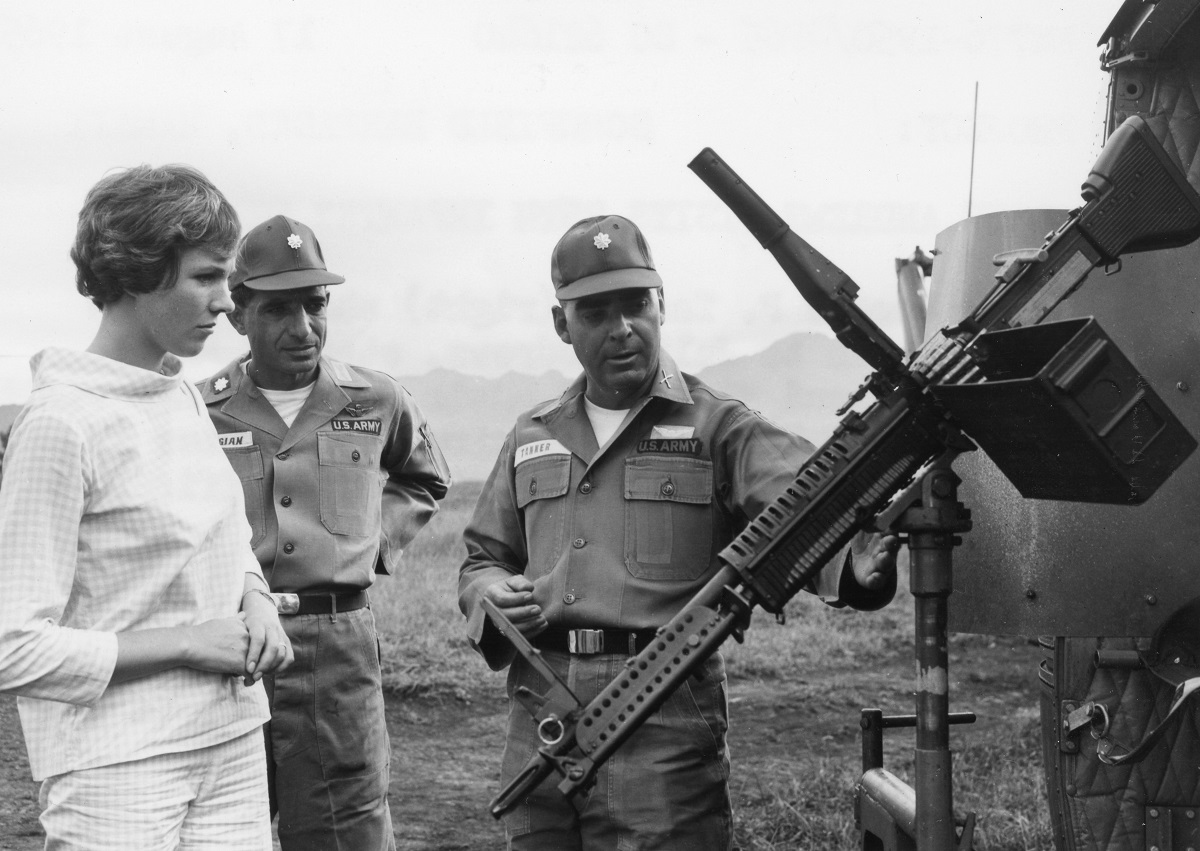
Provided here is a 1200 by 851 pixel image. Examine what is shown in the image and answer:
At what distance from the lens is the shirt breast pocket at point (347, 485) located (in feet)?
11.7

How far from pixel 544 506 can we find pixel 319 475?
2.68 ft

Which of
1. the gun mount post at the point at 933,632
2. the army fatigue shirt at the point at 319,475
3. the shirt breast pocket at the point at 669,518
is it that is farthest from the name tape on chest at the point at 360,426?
the gun mount post at the point at 933,632

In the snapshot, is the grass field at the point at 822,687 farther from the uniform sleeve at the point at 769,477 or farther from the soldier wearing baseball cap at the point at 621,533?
the uniform sleeve at the point at 769,477

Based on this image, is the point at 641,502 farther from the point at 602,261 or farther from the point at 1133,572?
the point at 1133,572

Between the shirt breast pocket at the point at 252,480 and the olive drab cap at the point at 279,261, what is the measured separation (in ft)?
1.44

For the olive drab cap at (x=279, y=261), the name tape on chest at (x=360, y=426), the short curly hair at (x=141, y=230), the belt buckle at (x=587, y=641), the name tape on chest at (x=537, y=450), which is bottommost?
the belt buckle at (x=587, y=641)

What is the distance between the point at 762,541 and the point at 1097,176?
830 millimetres

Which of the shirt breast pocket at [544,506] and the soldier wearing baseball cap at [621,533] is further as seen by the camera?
the shirt breast pocket at [544,506]

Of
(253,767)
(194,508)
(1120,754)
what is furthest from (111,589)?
(1120,754)

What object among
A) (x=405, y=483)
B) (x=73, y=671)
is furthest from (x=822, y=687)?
(x=73, y=671)

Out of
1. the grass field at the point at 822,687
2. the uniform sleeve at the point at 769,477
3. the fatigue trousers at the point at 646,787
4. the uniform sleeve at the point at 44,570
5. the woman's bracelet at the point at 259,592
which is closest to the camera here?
the uniform sleeve at the point at 44,570

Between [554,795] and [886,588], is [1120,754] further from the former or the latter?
[554,795]

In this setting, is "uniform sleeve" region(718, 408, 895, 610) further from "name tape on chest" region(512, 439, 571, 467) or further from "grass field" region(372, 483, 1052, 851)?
"grass field" region(372, 483, 1052, 851)

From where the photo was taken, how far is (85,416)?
2.16 meters
